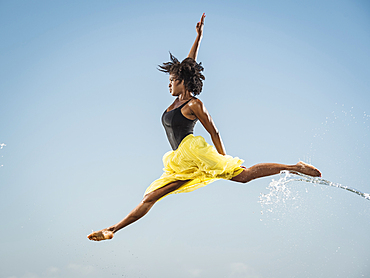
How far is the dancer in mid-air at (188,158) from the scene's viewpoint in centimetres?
362

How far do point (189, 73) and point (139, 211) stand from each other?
1440 millimetres

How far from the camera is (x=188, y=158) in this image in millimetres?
3734

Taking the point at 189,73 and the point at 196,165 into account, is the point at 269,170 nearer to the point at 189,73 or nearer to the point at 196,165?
the point at 196,165

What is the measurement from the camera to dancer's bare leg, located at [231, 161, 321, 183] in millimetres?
3582

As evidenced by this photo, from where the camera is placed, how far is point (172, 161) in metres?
3.84

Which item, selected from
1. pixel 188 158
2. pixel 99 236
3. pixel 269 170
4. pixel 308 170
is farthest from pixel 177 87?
pixel 99 236

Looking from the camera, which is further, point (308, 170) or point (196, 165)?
point (196, 165)

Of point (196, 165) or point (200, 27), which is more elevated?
point (200, 27)

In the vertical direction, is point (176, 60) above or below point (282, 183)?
above

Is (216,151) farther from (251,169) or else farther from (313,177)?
(313,177)

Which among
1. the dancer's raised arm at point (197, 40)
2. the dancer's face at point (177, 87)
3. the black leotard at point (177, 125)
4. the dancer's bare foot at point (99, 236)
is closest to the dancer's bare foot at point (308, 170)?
the black leotard at point (177, 125)

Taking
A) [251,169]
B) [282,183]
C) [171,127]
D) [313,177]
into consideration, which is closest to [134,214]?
[171,127]

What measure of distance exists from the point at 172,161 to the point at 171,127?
0.34 meters

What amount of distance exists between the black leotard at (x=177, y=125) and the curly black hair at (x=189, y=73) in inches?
9.9
